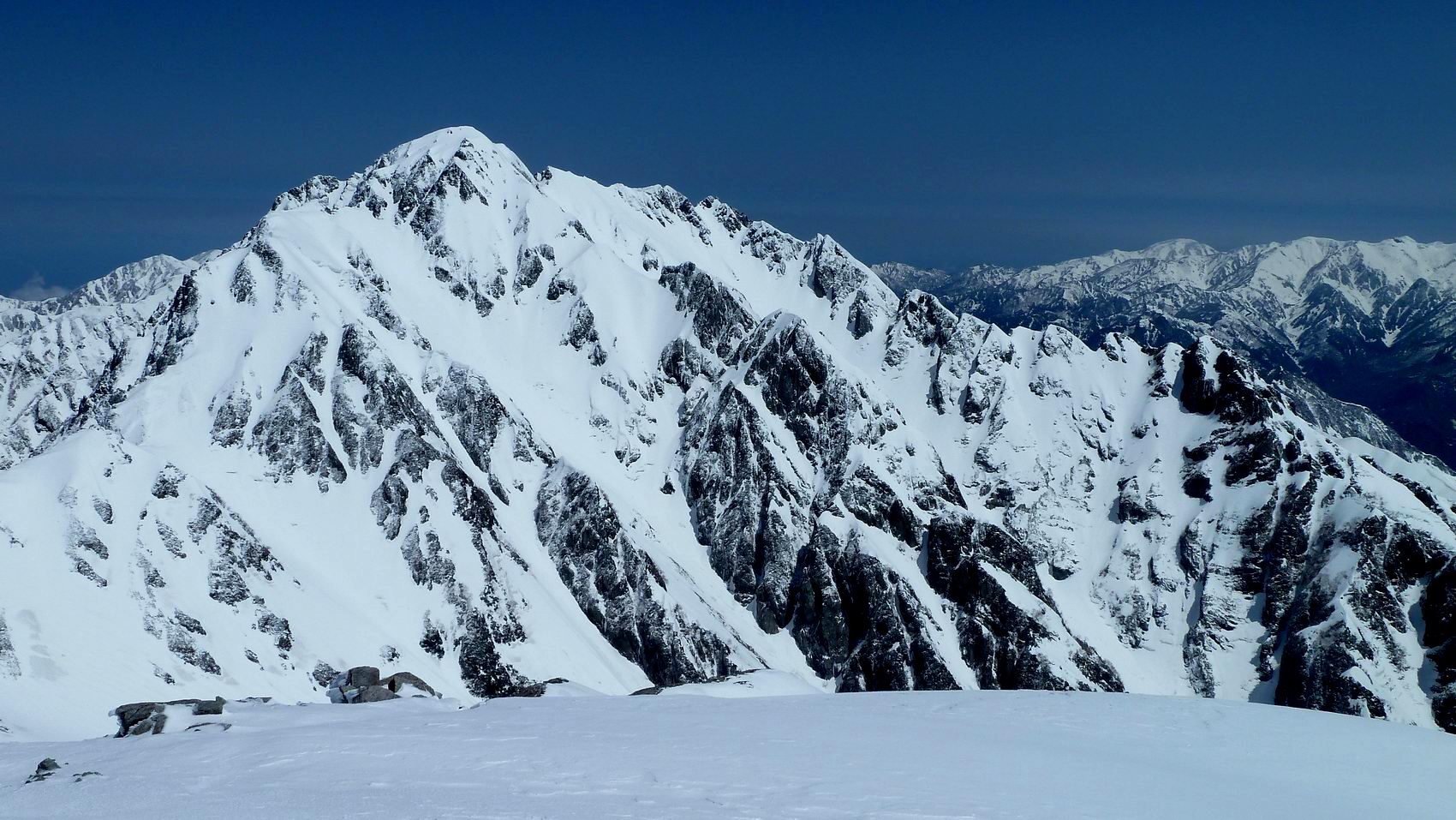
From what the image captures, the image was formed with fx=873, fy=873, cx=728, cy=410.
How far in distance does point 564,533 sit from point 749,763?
136797 mm

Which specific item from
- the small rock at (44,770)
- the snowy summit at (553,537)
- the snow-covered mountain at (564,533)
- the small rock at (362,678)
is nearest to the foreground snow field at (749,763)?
the small rock at (44,770)

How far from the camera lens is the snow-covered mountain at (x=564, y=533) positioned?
107 meters

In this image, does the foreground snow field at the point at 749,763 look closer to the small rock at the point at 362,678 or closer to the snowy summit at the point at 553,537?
the small rock at the point at 362,678

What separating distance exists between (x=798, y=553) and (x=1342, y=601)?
102m

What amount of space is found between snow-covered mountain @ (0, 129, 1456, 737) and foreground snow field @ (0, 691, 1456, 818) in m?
71.1

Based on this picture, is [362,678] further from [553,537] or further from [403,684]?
[553,537]

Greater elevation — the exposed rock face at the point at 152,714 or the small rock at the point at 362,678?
the exposed rock face at the point at 152,714

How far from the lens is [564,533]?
514ft

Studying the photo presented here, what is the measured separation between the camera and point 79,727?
66.1 meters

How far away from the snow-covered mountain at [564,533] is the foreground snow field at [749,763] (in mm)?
71112

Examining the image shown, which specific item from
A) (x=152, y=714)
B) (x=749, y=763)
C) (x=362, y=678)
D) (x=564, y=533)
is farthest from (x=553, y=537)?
(x=749, y=763)

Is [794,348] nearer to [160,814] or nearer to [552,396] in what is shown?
[552,396]

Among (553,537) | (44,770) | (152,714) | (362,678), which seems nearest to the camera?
(44,770)

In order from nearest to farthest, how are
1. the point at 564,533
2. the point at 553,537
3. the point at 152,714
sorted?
1. the point at 152,714
2. the point at 564,533
3. the point at 553,537
